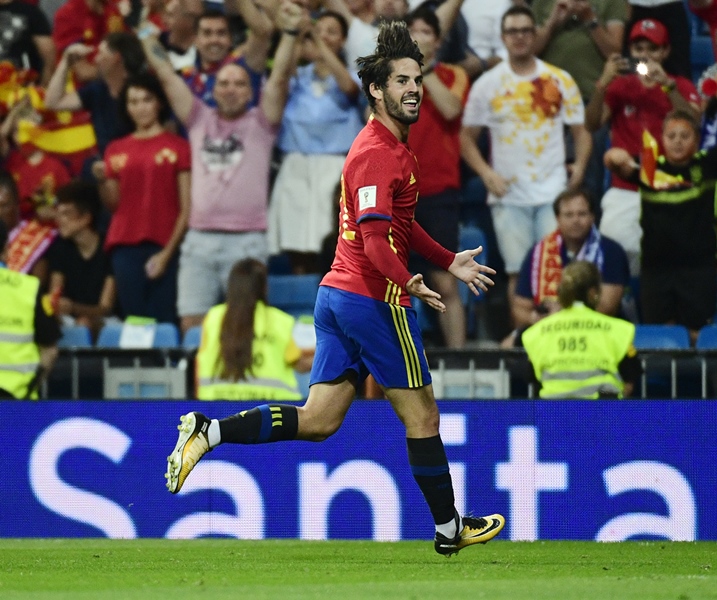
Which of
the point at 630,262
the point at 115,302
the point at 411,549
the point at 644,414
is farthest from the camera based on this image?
the point at 115,302

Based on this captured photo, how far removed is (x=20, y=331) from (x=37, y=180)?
2791mm

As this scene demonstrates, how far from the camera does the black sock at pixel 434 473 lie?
5.84 m

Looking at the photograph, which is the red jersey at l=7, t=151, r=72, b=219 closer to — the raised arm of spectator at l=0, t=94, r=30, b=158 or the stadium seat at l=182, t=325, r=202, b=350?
the raised arm of spectator at l=0, t=94, r=30, b=158

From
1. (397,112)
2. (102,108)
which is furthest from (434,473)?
(102,108)

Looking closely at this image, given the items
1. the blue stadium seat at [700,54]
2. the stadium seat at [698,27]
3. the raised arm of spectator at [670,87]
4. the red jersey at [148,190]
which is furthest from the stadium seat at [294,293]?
the stadium seat at [698,27]

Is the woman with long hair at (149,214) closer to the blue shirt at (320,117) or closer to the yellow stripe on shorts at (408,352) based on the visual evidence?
the blue shirt at (320,117)

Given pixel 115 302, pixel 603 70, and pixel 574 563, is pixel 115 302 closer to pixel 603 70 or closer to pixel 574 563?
pixel 603 70

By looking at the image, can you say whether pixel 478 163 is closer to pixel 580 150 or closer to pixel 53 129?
pixel 580 150

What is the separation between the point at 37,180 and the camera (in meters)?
11.1

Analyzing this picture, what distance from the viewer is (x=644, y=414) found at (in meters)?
7.41

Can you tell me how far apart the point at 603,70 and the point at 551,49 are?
0.43 metres

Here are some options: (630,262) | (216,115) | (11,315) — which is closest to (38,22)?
(216,115)

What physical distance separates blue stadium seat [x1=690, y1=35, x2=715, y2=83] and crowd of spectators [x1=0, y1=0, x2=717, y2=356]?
0.51 feet

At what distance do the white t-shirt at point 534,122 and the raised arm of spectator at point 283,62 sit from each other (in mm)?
1480
